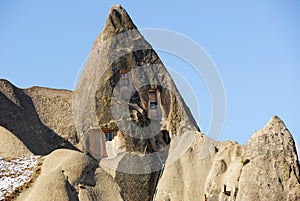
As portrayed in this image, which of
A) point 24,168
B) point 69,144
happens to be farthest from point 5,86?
point 24,168

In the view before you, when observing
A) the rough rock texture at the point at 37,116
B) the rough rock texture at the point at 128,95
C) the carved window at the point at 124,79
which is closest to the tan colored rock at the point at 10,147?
the rough rock texture at the point at 37,116

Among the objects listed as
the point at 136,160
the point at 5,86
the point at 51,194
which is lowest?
the point at 51,194

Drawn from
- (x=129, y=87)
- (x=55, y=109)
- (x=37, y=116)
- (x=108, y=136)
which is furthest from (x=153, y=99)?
(x=37, y=116)

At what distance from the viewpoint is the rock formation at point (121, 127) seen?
110 ft

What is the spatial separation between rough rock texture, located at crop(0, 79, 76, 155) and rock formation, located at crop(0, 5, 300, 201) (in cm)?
6

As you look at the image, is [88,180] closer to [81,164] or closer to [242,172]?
[81,164]

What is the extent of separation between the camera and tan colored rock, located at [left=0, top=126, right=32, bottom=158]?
116 ft

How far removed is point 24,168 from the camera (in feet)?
104

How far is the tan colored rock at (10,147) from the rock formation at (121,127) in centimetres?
4

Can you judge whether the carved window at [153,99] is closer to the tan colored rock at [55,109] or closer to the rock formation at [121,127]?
the rock formation at [121,127]

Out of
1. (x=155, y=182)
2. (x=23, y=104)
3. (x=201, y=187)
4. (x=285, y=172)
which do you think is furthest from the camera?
(x=23, y=104)

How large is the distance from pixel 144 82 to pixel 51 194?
15737 millimetres

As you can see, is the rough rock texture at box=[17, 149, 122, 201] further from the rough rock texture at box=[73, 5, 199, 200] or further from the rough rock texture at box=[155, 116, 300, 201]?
the rough rock texture at box=[73, 5, 199, 200]

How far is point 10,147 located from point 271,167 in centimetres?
1380
